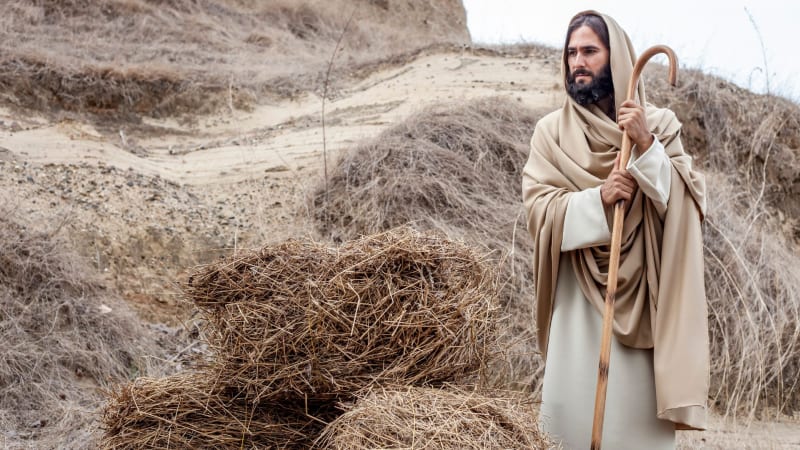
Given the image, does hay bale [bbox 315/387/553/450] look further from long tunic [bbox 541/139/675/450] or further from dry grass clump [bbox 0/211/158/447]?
dry grass clump [bbox 0/211/158/447]

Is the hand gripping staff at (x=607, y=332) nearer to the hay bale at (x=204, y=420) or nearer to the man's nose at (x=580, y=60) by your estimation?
the man's nose at (x=580, y=60)

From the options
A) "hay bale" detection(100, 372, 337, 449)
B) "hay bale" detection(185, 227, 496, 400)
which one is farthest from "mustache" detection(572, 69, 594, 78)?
"hay bale" detection(100, 372, 337, 449)

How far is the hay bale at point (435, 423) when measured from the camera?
7.33 feet

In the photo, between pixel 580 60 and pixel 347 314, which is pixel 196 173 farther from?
pixel 347 314

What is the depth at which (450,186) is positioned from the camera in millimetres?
6734

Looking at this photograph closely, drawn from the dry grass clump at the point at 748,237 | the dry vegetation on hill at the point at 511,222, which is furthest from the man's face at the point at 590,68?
the dry grass clump at the point at 748,237

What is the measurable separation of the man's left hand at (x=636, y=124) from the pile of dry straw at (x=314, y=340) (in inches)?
26.5

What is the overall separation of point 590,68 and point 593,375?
1.09 m

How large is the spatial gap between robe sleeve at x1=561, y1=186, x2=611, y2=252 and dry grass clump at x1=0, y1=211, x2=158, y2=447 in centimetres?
274

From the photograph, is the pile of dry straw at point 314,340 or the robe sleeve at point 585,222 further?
the robe sleeve at point 585,222

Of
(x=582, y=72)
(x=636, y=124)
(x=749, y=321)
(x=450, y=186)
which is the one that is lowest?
(x=749, y=321)

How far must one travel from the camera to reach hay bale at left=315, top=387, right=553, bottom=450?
2234 millimetres

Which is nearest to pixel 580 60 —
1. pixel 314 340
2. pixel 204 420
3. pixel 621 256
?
pixel 621 256

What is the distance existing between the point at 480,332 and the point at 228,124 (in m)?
8.00
